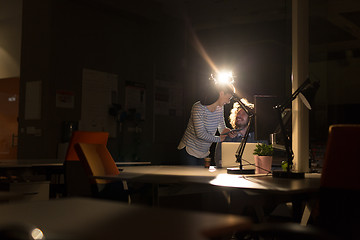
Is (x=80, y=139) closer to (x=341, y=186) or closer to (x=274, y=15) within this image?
(x=341, y=186)

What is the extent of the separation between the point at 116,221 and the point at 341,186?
103cm

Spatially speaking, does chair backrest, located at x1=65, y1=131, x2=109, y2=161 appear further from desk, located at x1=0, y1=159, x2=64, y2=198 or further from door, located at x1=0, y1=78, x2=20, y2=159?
door, located at x1=0, y1=78, x2=20, y2=159

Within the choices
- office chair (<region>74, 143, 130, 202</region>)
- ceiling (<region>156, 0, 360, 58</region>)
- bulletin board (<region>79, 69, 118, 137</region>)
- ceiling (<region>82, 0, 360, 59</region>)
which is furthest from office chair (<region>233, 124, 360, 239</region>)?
ceiling (<region>156, 0, 360, 58</region>)

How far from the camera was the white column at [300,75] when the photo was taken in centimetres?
276

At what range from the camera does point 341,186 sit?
1565 mm

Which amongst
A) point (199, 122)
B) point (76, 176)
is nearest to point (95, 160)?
point (76, 176)

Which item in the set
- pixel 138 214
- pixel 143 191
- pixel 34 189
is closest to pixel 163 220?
pixel 138 214

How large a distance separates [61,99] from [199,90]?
3335 mm

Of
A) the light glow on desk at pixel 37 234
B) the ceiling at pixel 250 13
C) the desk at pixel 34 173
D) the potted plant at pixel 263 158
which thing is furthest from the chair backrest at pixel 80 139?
the ceiling at pixel 250 13

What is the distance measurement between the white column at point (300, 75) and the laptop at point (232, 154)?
1.20ft

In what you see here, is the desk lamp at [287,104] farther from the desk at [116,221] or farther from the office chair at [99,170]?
the desk at [116,221]

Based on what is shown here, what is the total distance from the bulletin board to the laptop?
11.4 feet

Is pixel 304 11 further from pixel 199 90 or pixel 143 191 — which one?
pixel 199 90

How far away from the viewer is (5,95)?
752cm
